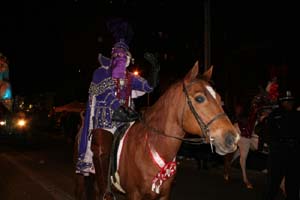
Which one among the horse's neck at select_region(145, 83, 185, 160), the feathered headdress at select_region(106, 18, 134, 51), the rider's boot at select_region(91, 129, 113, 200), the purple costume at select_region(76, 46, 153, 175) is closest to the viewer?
the horse's neck at select_region(145, 83, 185, 160)

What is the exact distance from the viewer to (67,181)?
1067cm

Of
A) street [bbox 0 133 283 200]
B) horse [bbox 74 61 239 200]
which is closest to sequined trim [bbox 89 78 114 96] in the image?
horse [bbox 74 61 239 200]

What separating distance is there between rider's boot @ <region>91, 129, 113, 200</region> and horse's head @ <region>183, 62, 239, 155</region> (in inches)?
51.6

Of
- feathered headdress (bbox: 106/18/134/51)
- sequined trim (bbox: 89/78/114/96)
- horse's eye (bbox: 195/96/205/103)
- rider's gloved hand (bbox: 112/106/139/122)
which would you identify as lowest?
rider's gloved hand (bbox: 112/106/139/122)

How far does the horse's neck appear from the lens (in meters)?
4.33

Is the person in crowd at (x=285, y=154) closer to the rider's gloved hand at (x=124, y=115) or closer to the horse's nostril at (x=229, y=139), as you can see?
the rider's gloved hand at (x=124, y=115)

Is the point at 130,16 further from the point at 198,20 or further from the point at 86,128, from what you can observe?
the point at 86,128

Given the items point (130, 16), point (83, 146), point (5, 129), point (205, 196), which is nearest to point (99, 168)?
point (83, 146)

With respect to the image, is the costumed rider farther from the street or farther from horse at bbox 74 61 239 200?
the street

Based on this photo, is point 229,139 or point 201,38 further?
point 201,38

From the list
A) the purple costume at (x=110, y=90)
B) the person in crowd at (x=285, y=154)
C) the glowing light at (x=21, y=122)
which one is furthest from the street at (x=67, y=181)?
the glowing light at (x=21, y=122)

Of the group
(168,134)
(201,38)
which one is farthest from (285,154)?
(201,38)

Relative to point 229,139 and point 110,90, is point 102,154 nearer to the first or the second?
point 110,90

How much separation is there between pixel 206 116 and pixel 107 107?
1.86 m
